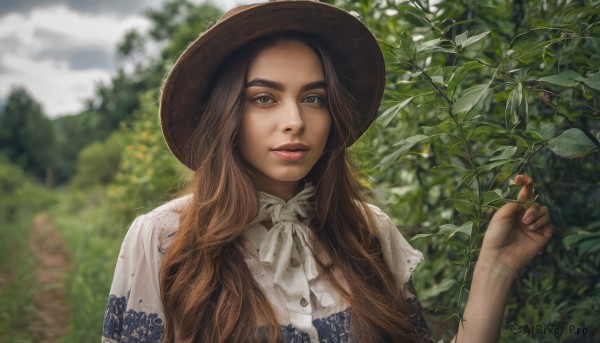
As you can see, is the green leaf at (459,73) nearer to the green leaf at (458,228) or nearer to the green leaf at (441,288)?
the green leaf at (458,228)

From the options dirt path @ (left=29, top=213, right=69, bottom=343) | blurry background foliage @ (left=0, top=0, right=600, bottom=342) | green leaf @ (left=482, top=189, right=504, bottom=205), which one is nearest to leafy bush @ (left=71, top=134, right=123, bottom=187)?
dirt path @ (left=29, top=213, right=69, bottom=343)

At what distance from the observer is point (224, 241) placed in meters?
1.50

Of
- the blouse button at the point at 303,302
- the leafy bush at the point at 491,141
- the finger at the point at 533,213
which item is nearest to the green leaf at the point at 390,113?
the leafy bush at the point at 491,141

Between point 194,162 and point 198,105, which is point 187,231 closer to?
point 194,162

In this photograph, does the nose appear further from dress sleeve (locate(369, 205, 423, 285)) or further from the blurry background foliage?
dress sleeve (locate(369, 205, 423, 285))

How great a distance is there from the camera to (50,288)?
17.2ft

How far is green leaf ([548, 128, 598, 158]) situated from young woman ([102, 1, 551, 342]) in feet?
0.70

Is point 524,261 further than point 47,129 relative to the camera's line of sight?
No

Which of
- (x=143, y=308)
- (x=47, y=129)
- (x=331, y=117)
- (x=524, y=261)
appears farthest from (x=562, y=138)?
(x=47, y=129)

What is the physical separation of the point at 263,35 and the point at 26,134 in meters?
31.5

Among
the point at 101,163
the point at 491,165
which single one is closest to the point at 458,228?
the point at 491,165

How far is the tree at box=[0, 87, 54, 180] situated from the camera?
2764 cm

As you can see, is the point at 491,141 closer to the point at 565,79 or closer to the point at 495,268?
the point at 495,268

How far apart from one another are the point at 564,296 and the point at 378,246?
2.17 ft
